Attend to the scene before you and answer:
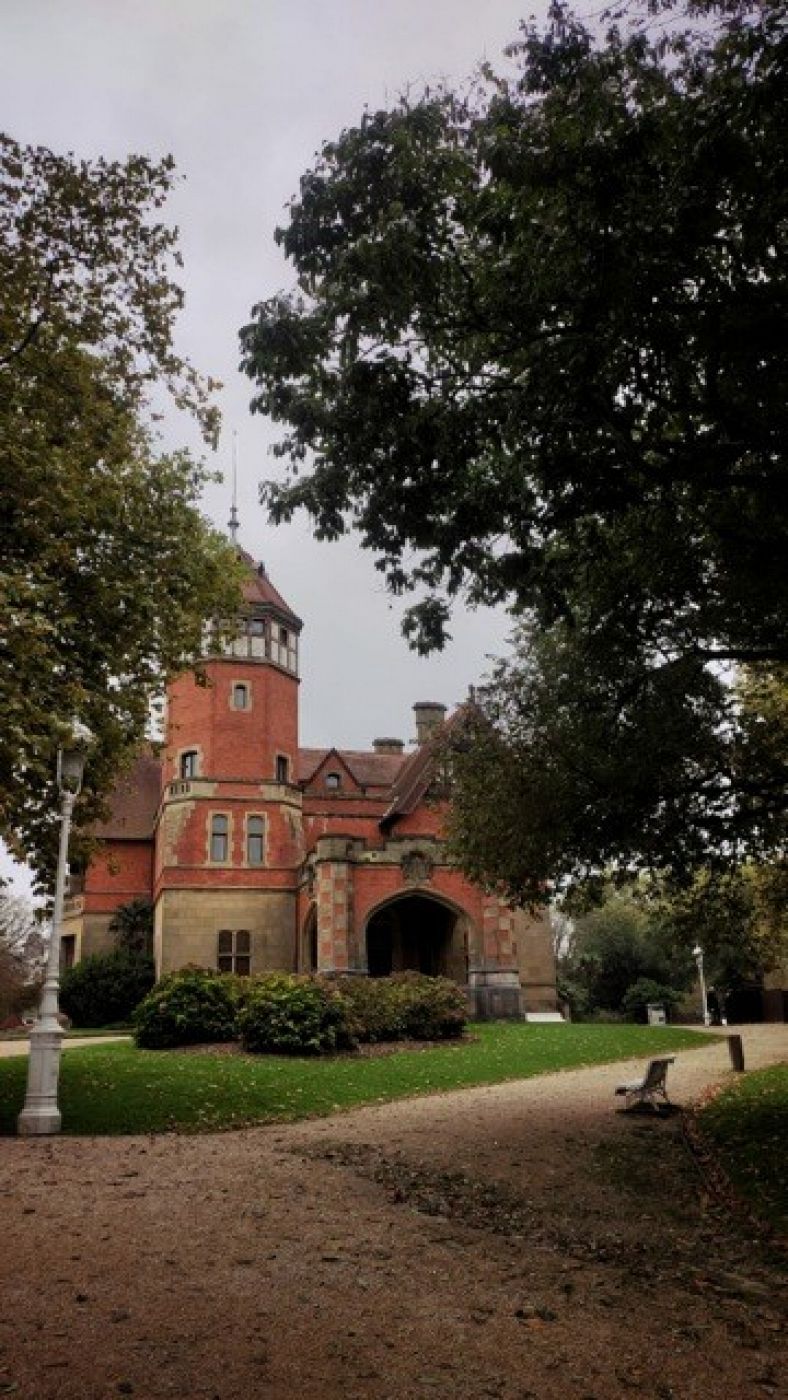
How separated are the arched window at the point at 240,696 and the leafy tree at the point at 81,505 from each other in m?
22.1

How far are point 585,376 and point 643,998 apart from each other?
3907 cm

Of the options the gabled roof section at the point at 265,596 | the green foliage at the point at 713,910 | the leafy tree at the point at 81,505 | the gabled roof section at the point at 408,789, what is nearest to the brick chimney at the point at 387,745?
the gabled roof section at the point at 408,789

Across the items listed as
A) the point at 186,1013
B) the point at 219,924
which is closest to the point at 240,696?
the point at 219,924

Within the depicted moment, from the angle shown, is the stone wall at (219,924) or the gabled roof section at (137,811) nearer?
the stone wall at (219,924)

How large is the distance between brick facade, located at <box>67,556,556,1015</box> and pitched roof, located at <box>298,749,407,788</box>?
2952 mm

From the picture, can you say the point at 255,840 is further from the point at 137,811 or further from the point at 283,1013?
the point at 283,1013

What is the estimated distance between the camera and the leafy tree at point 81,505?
9.61 m

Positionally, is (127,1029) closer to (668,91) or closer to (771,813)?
(771,813)

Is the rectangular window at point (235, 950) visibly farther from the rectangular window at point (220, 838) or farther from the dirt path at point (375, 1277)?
the dirt path at point (375, 1277)

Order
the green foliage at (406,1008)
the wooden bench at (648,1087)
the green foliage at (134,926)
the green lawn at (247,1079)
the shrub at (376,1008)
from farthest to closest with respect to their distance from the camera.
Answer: the green foliage at (134,926)
the green foliage at (406,1008)
the shrub at (376,1008)
the wooden bench at (648,1087)
the green lawn at (247,1079)

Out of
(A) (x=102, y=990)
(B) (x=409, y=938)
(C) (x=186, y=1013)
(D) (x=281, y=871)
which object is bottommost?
(C) (x=186, y=1013)

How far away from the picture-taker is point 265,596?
38.0 m

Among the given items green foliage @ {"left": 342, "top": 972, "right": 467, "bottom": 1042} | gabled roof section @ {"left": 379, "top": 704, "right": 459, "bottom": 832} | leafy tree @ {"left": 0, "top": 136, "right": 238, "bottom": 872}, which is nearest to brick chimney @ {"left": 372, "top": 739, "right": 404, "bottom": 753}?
gabled roof section @ {"left": 379, "top": 704, "right": 459, "bottom": 832}

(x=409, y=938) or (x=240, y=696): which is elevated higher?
(x=240, y=696)
